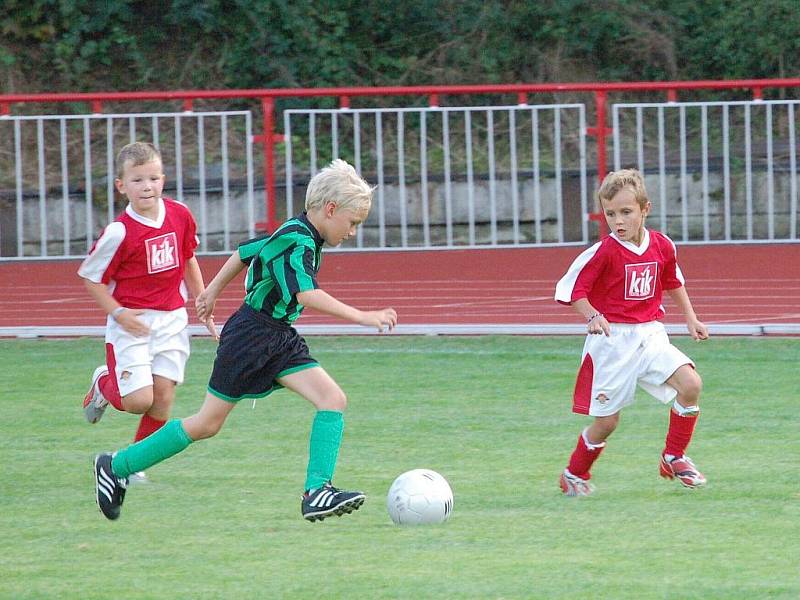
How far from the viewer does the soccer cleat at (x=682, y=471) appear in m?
5.56

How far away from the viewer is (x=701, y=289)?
1198cm

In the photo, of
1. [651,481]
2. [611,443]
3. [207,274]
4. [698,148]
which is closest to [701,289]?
[698,148]

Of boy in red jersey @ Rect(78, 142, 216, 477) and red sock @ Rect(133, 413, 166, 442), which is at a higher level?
boy in red jersey @ Rect(78, 142, 216, 477)

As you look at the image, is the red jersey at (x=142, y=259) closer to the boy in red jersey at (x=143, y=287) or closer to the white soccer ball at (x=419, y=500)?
the boy in red jersey at (x=143, y=287)

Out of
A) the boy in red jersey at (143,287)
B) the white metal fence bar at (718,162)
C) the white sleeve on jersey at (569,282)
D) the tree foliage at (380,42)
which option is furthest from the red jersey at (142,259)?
the tree foliage at (380,42)

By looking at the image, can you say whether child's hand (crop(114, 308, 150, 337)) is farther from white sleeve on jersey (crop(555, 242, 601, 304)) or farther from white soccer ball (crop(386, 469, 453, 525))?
white sleeve on jersey (crop(555, 242, 601, 304))

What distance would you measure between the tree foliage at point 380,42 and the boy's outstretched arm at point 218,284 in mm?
14301

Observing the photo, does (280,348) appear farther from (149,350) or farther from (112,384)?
(112,384)

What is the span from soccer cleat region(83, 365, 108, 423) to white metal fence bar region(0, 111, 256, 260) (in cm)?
620

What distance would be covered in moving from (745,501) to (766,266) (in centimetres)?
802

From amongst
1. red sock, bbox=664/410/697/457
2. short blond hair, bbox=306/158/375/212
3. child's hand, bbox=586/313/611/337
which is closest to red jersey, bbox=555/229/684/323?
child's hand, bbox=586/313/611/337

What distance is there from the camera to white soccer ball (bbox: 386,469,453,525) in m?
4.97

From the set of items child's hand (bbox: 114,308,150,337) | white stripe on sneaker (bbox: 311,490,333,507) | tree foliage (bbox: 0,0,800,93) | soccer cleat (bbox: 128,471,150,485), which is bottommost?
soccer cleat (bbox: 128,471,150,485)

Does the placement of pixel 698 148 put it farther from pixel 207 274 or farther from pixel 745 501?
pixel 745 501
